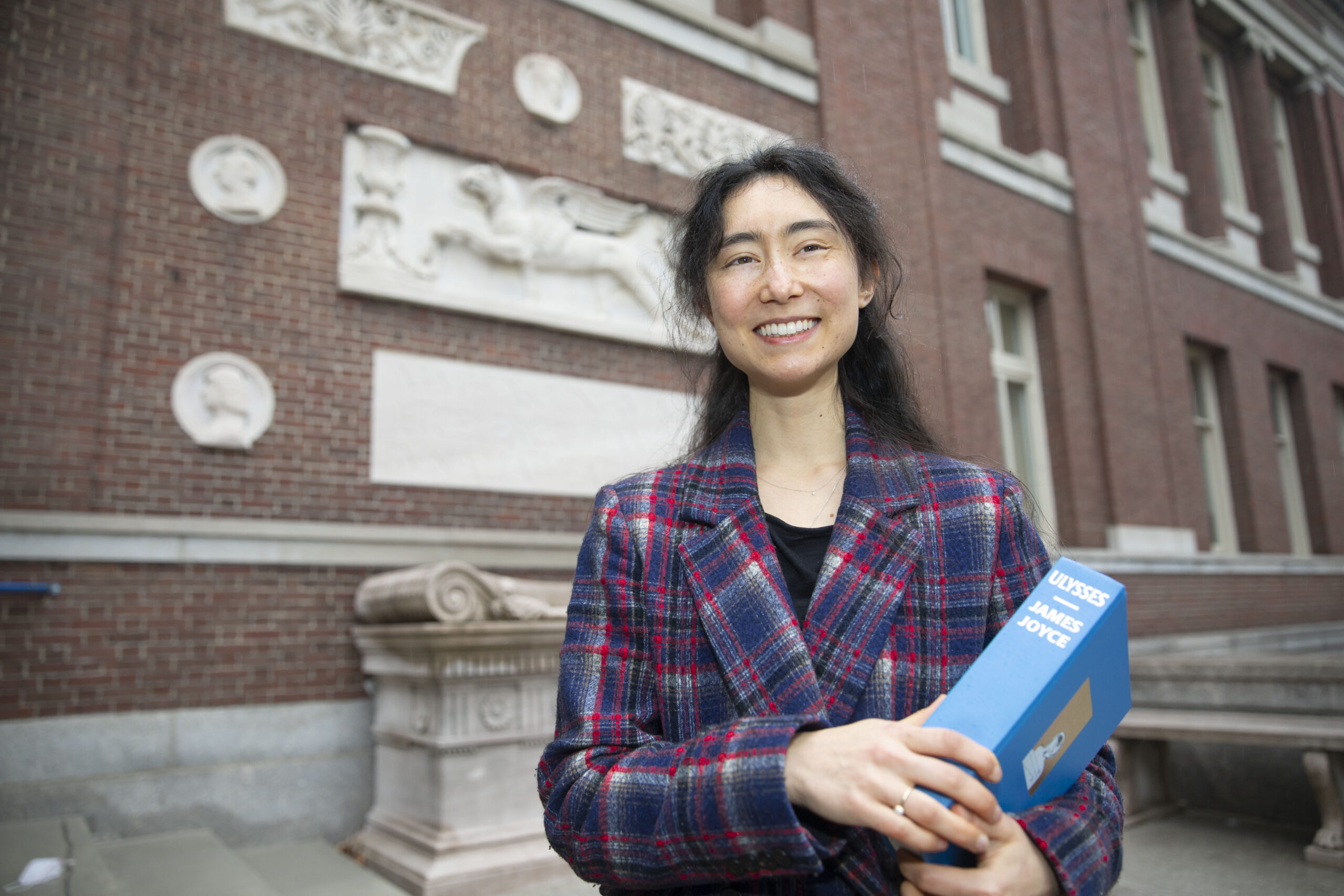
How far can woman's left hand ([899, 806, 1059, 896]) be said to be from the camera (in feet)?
3.29

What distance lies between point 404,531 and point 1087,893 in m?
4.81

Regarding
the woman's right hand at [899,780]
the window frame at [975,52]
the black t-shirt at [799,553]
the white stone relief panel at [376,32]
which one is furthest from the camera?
the window frame at [975,52]

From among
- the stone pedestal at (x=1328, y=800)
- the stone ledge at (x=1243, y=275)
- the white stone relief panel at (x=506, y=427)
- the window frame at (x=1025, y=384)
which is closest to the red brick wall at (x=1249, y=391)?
the stone ledge at (x=1243, y=275)

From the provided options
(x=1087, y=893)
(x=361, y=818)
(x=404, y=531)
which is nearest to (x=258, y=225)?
(x=404, y=531)

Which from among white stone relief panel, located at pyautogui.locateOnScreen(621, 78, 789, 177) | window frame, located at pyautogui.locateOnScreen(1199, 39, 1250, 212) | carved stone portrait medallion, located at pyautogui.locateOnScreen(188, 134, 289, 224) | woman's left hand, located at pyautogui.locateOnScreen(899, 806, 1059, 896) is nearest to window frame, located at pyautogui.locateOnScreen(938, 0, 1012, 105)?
white stone relief panel, located at pyautogui.locateOnScreen(621, 78, 789, 177)

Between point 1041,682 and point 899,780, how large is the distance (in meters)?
0.19

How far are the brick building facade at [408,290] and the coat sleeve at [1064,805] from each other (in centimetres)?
111

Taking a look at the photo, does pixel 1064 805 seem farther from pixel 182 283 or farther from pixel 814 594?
pixel 182 283

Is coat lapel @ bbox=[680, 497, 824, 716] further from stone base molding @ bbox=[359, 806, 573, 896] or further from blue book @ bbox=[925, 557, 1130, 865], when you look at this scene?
stone base molding @ bbox=[359, 806, 573, 896]

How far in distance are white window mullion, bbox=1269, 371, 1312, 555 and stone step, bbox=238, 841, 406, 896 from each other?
13.9 m

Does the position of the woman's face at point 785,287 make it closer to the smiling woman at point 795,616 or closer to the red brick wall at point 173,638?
the smiling woman at point 795,616

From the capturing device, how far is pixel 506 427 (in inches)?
237

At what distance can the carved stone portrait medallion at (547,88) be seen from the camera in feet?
21.3

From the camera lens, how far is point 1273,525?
12.5 metres
